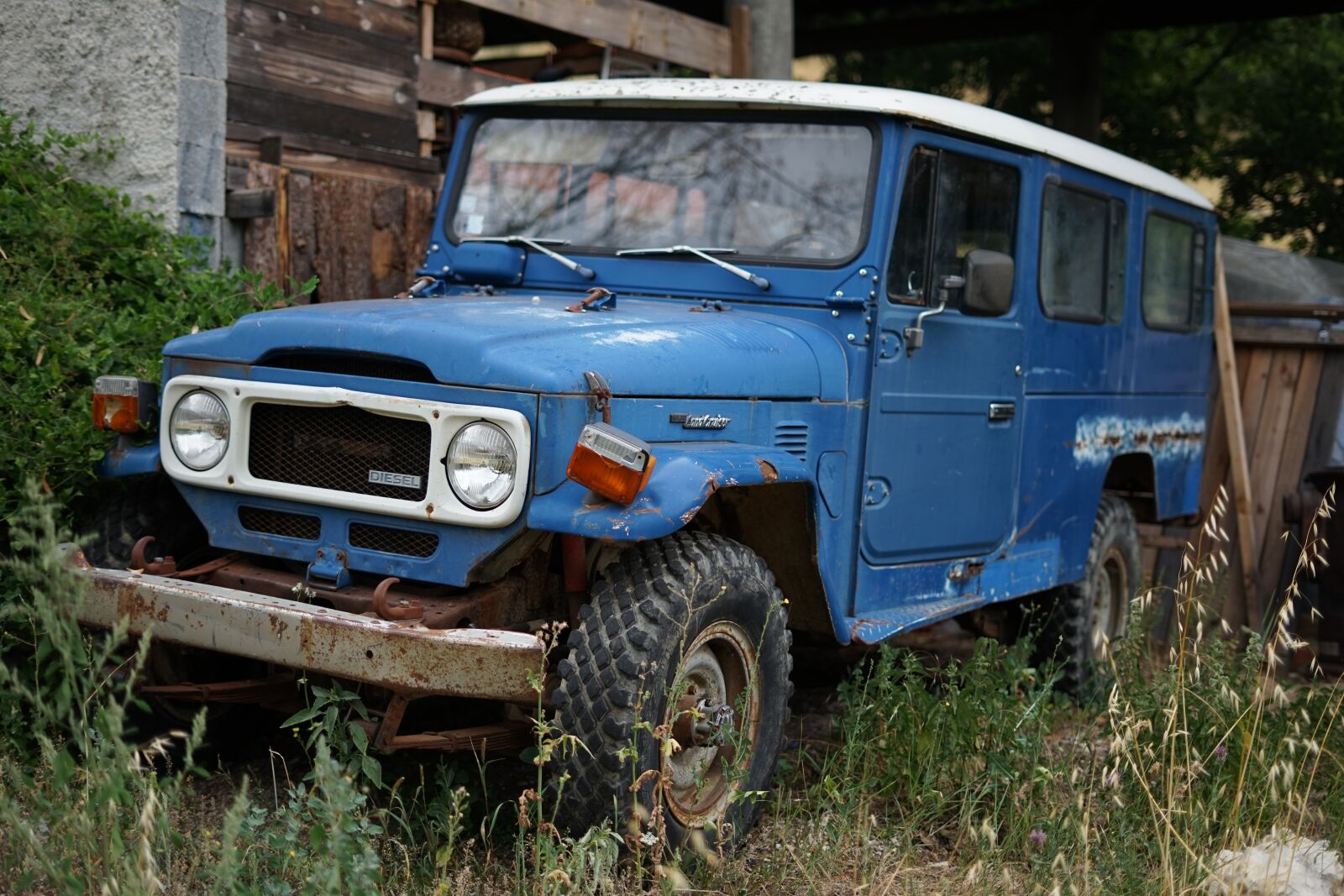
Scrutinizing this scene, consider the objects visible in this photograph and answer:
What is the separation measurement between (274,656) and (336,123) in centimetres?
402

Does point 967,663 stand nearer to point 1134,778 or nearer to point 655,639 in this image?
point 1134,778

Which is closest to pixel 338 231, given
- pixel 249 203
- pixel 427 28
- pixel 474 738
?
pixel 249 203

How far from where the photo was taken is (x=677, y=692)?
11.4 feet

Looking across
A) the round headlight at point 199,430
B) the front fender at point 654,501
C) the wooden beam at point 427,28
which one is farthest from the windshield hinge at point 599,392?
the wooden beam at point 427,28

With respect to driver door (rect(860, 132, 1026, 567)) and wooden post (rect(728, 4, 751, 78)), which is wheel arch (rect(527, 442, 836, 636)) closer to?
driver door (rect(860, 132, 1026, 567))

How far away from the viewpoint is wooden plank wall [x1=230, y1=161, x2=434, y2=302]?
621 cm

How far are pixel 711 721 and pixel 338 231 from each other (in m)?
3.59

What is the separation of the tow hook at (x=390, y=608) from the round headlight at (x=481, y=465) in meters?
0.28

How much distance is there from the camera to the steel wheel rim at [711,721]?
368 cm

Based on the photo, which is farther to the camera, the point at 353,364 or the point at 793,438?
the point at 793,438

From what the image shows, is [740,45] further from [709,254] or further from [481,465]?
[481,465]

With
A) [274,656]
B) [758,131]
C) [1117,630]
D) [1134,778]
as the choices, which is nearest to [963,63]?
[1117,630]

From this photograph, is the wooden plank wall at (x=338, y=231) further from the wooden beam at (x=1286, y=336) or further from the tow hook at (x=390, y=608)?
the wooden beam at (x=1286, y=336)

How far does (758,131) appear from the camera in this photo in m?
4.69
